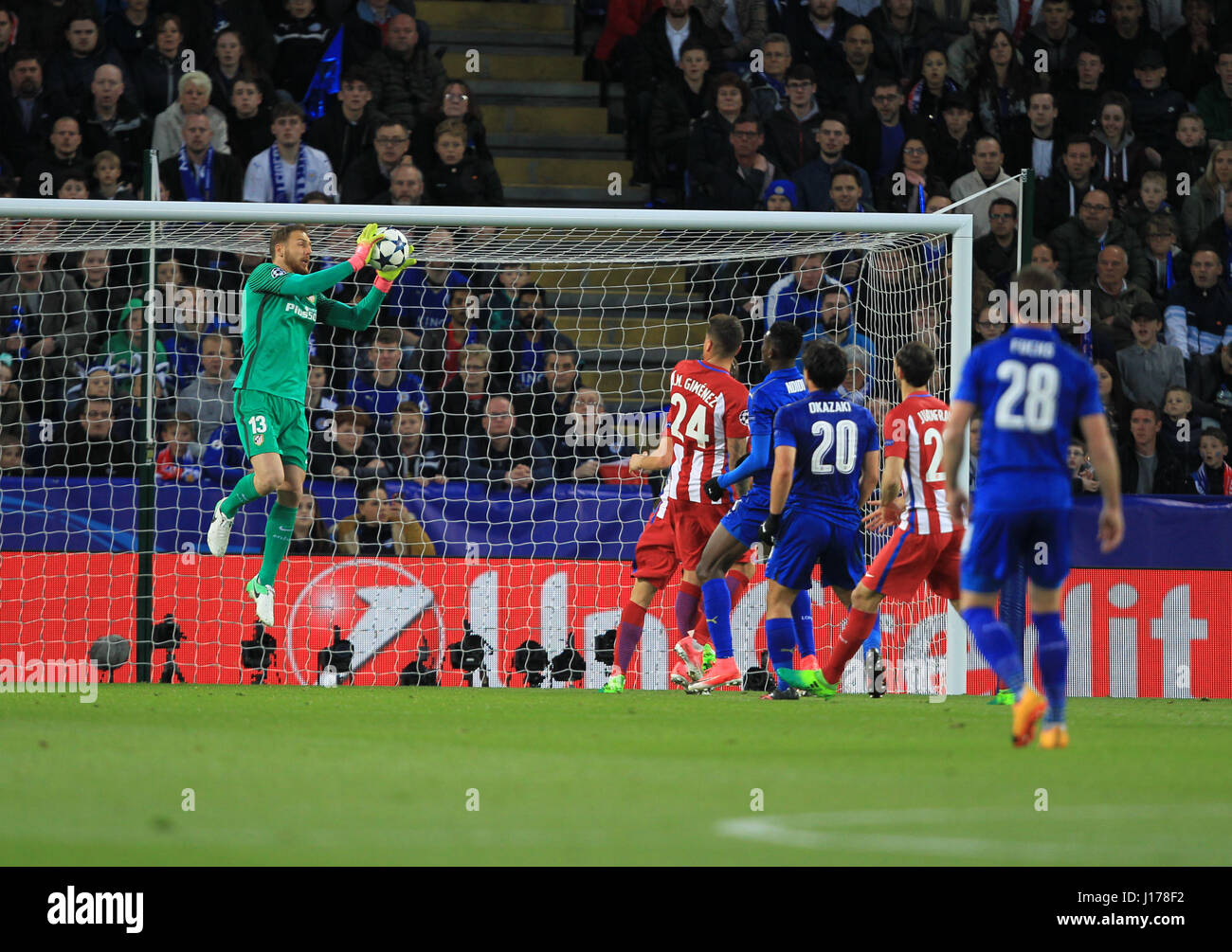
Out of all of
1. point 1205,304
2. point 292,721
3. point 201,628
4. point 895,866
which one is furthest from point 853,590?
point 1205,304

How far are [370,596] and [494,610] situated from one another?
82cm

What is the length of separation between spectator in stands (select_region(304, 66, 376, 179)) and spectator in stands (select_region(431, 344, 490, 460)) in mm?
2582

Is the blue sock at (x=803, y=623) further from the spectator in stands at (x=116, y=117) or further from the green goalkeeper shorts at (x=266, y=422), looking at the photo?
the spectator in stands at (x=116, y=117)

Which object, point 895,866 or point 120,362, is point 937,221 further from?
point 895,866

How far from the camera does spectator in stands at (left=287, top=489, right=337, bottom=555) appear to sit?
11211 mm

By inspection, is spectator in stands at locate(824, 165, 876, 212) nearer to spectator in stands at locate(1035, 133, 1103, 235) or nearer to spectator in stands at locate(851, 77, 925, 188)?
spectator in stands at locate(851, 77, 925, 188)

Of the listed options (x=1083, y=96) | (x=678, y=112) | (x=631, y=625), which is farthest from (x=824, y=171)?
(x=631, y=625)

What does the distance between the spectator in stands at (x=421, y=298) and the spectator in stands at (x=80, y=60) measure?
321 centimetres

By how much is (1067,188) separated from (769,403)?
6.79m

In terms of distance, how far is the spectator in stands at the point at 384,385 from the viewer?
39.5 ft

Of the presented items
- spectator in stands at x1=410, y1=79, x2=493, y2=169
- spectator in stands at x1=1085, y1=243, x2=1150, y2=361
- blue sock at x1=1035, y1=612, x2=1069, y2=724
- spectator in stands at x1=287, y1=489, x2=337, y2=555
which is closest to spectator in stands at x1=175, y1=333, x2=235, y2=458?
spectator in stands at x1=287, y1=489, x2=337, y2=555

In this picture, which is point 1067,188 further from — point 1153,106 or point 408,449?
point 408,449

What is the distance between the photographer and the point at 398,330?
488 inches

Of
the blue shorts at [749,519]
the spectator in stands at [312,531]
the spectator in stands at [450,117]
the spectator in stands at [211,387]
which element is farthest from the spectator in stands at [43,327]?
the blue shorts at [749,519]
